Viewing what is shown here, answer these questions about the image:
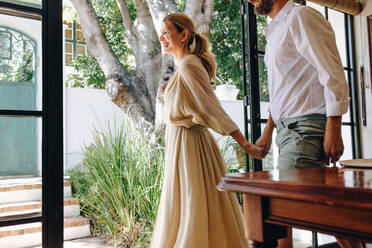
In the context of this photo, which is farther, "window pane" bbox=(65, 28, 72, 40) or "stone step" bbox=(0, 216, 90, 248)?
"window pane" bbox=(65, 28, 72, 40)

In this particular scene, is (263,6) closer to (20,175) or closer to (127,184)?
(20,175)

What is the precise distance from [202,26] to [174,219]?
288 centimetres

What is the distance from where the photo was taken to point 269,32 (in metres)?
1.65

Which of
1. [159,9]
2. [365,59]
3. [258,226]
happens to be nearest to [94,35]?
[159,9]

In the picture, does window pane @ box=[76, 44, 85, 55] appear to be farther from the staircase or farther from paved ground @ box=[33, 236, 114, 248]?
the staircase

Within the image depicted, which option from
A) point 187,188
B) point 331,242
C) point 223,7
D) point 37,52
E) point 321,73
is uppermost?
point 223,7

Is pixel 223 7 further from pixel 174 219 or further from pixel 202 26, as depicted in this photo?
pixel 174 219

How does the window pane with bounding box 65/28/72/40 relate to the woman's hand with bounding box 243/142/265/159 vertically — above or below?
above

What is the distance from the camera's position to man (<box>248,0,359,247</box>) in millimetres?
1325

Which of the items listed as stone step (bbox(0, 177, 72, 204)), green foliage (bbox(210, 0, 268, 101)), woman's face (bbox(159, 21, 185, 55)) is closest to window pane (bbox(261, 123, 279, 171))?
woman's face (bbox(159, 21, 185, 55))

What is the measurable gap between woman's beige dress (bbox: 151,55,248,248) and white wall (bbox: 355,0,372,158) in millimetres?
1917

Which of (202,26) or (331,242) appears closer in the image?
(331,242)

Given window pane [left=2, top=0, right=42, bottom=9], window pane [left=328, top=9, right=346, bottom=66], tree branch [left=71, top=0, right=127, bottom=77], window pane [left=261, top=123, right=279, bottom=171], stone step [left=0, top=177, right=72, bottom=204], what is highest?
tree branch [left=71, top=0, right=127, bottom=77]

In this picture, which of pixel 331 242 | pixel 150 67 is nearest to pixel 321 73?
pixel 331 242
